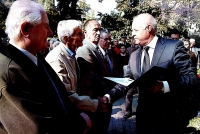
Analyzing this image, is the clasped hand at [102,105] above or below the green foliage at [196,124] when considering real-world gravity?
above

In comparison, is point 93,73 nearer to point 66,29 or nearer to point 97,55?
point 97,55

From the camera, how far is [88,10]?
41.8m

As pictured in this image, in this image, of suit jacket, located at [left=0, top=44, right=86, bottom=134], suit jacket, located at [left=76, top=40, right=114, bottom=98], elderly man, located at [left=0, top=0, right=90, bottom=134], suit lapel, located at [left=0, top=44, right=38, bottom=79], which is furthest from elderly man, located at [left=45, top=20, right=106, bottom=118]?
suit lapel, located at [left=0, top=44, right=38, bottom=79]

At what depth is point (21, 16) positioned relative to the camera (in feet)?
5.95

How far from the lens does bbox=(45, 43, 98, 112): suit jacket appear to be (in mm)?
2701

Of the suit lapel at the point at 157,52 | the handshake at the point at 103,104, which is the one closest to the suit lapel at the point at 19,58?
the handshake at the point at 103,104

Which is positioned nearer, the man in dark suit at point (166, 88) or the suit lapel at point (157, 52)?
the man in dark suit at point (166, 88)

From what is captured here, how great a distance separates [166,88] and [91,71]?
1.34m

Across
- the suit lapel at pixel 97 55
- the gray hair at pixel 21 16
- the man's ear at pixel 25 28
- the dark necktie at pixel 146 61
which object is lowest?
the suit lapel at pixel 97 55

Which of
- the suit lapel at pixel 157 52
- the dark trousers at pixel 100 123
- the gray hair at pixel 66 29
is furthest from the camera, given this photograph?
the dark trousers at pixel 100 123

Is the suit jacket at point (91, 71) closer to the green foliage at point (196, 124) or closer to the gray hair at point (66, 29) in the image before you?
the gray hair at point (66, 29)

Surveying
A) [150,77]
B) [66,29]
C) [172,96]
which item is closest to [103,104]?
[172,96]

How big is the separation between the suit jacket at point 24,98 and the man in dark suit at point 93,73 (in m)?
1.68

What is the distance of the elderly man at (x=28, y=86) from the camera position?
1.54m
